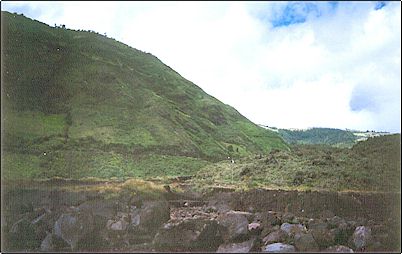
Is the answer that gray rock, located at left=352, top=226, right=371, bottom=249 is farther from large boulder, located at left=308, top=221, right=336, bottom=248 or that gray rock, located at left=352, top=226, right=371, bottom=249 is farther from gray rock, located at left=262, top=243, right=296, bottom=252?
gray rock, located at left=262, top=243, right=296, bottom=252

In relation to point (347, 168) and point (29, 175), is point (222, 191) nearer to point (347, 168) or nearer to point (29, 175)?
point (347, 168)

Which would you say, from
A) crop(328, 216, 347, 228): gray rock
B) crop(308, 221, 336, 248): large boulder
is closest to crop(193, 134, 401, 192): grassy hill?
crop(328, 216, 347, 228): gray rock

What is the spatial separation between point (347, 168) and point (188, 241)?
21796mm

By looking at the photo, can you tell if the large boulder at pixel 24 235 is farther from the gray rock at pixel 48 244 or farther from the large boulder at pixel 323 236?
the large boulder at pixel 323 236

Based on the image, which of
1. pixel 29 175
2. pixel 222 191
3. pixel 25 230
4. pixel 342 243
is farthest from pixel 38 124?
pixel 342 243

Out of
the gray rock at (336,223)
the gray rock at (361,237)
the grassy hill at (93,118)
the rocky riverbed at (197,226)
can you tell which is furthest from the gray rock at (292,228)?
the grassy hill at (93,118)

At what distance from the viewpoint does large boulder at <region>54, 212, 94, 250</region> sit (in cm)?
2658

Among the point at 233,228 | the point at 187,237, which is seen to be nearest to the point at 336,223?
the point at 233,228

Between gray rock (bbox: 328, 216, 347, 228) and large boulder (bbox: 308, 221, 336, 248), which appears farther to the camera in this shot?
gray rock (bbox: 328, 216, 347, 228)

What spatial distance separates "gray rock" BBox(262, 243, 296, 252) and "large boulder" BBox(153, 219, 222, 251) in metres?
2.81

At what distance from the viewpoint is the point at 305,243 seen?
2330cm

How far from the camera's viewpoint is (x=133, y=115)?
79875 mm

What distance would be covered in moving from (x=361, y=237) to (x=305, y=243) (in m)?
3.62

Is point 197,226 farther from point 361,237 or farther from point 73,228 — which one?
point 361,237
